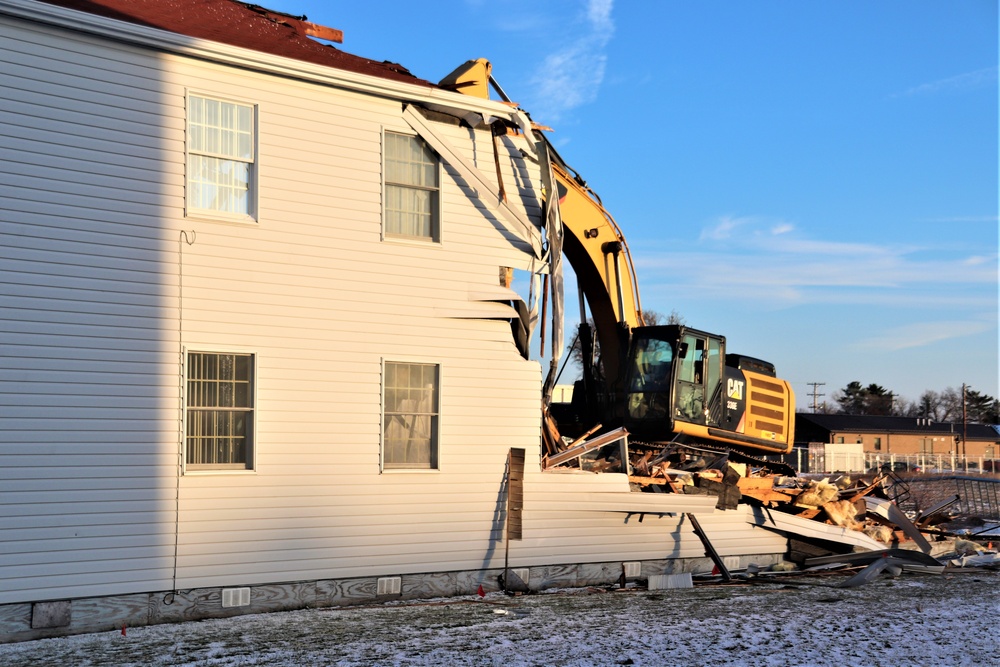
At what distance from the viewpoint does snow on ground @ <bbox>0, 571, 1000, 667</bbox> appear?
9.97 meters

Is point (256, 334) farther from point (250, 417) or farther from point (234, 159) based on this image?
point (234, 159)

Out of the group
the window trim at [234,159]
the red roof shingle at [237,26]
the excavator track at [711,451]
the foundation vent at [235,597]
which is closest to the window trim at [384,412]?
the foundation vent at [235,597]

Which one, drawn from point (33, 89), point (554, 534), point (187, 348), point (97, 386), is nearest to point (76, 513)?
point (97, 386)

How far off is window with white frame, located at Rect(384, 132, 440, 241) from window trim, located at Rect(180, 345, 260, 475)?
2869 mm

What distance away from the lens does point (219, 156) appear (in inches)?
512

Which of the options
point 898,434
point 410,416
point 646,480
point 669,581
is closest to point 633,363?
point 646,480

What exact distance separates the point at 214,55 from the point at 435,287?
433cm

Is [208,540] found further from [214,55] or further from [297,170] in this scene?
[214,55]

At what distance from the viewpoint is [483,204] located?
1517 centimetres

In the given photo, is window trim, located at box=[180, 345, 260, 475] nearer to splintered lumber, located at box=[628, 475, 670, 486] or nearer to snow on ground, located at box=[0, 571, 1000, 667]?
snow on ground, located at box=[0, 571, 1000, 667]

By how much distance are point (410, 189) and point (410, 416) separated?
330 cm

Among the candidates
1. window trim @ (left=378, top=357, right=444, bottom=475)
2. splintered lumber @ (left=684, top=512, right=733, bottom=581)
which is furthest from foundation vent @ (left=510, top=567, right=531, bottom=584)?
splintered lumber @ (left=684, top=512, right=733, bottom=581)

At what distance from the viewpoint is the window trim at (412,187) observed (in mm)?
14266

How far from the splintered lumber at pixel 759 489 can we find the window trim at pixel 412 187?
22.7 ft
